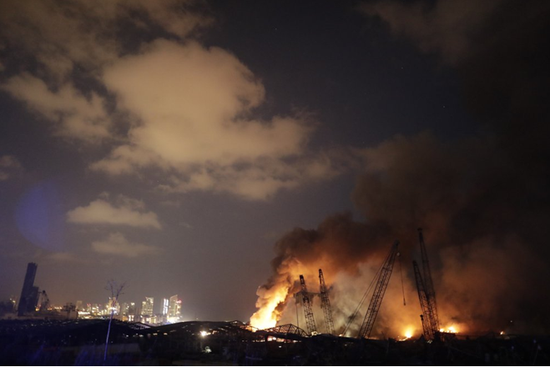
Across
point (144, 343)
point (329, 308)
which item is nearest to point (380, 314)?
point (329, 308)

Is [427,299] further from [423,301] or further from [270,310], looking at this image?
[270,310]

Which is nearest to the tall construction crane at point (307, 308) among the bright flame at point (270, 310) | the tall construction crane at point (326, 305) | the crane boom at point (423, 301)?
the tall construction crane at point (326, 305)

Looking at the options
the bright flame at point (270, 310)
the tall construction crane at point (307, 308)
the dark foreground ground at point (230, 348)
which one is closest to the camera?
the dark foreground ground at point (230, 348)

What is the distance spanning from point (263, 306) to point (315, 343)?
5534cm

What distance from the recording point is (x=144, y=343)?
91250 mm

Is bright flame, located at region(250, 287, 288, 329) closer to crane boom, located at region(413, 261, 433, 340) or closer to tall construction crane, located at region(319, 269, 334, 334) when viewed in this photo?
tall construction crane, located at region(319, 269, 334, 334)

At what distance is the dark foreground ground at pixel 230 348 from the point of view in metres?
76.1

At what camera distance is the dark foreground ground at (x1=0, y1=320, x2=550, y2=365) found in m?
76.1

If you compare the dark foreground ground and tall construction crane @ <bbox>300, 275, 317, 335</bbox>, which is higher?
tall construction crane @ <bbox>300, 275, 317, 335</bbox>

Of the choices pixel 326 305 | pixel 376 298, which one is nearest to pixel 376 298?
pixel 376 298

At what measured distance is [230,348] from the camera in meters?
90.2

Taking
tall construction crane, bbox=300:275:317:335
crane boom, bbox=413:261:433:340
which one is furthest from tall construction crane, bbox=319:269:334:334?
crane boom, bbox=413:261:433:340

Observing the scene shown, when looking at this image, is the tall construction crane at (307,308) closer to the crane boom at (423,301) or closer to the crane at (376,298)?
the crane at (376,298)

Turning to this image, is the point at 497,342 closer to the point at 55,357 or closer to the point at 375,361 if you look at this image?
the point at 375,361
